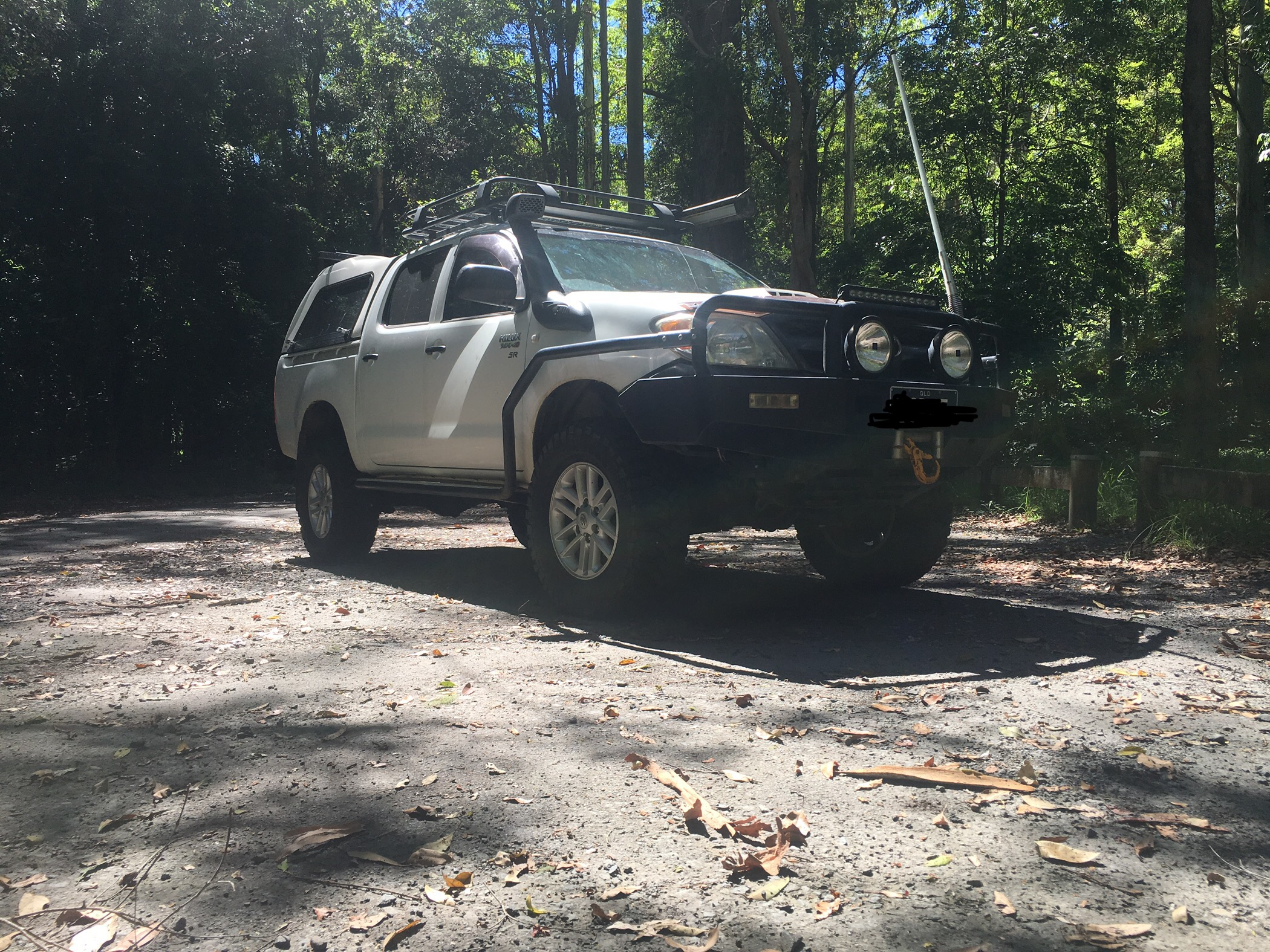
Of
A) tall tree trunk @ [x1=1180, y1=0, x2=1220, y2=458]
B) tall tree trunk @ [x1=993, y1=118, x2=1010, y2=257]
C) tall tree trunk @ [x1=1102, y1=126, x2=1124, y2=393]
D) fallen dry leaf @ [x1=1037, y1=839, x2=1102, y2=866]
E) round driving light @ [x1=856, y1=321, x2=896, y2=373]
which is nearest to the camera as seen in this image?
fallen dry leaf @ [x1=1037, y1=839, x2=1102, y2=866]

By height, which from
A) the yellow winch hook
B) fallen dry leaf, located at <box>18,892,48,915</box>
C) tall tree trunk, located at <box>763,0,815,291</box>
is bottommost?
fallen dry leaf, located at <box>18,892,48,915</box>

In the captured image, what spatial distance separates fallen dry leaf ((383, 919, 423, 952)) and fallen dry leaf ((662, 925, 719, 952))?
19.9 inches

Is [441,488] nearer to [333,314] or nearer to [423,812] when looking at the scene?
[333,314]

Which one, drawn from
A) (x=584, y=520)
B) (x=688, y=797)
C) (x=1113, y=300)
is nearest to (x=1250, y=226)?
(x=1113, y=300)

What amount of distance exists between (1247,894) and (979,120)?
15.3 metres

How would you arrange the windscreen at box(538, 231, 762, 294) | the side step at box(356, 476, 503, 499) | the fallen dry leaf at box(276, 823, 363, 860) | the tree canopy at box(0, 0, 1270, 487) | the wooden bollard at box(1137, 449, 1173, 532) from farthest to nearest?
1. the tree canopy at box(0, 0, 1270, 487)
2. the wooden bollard at box(1137, 449, 1173, 532)
3. the side step at box(356, 476, 503, 499)
4. the windscreen at box(538, 231, 762, 294)
5. the fallen dry leaf at box(276, 823, 363, 860)

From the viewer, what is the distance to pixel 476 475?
6.33 meters

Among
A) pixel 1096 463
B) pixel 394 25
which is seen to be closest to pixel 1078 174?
pixel 1096 463

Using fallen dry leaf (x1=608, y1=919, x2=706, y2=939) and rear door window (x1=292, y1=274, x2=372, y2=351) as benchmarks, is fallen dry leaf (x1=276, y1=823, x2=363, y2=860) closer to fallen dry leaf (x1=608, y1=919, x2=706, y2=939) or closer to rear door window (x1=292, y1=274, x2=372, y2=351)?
fallen dry leaf (x1=608, y1=919, x2=706, y2=939)

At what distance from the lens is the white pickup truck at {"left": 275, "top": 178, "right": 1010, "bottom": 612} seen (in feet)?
15.6

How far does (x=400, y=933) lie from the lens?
7.06 feet

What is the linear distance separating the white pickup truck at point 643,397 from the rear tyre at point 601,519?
11 millimetres

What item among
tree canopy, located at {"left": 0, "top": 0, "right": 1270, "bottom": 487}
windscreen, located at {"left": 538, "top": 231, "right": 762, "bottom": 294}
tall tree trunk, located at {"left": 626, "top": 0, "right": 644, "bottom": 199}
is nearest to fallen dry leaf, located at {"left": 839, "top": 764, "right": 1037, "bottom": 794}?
windscreen, located at {"left": 538, "top": 231, "right": 762, "bottom": 294}

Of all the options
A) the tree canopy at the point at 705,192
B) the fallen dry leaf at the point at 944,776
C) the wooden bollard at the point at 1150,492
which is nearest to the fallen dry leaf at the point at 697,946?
the fallen dry leaf at the point at 944,776
